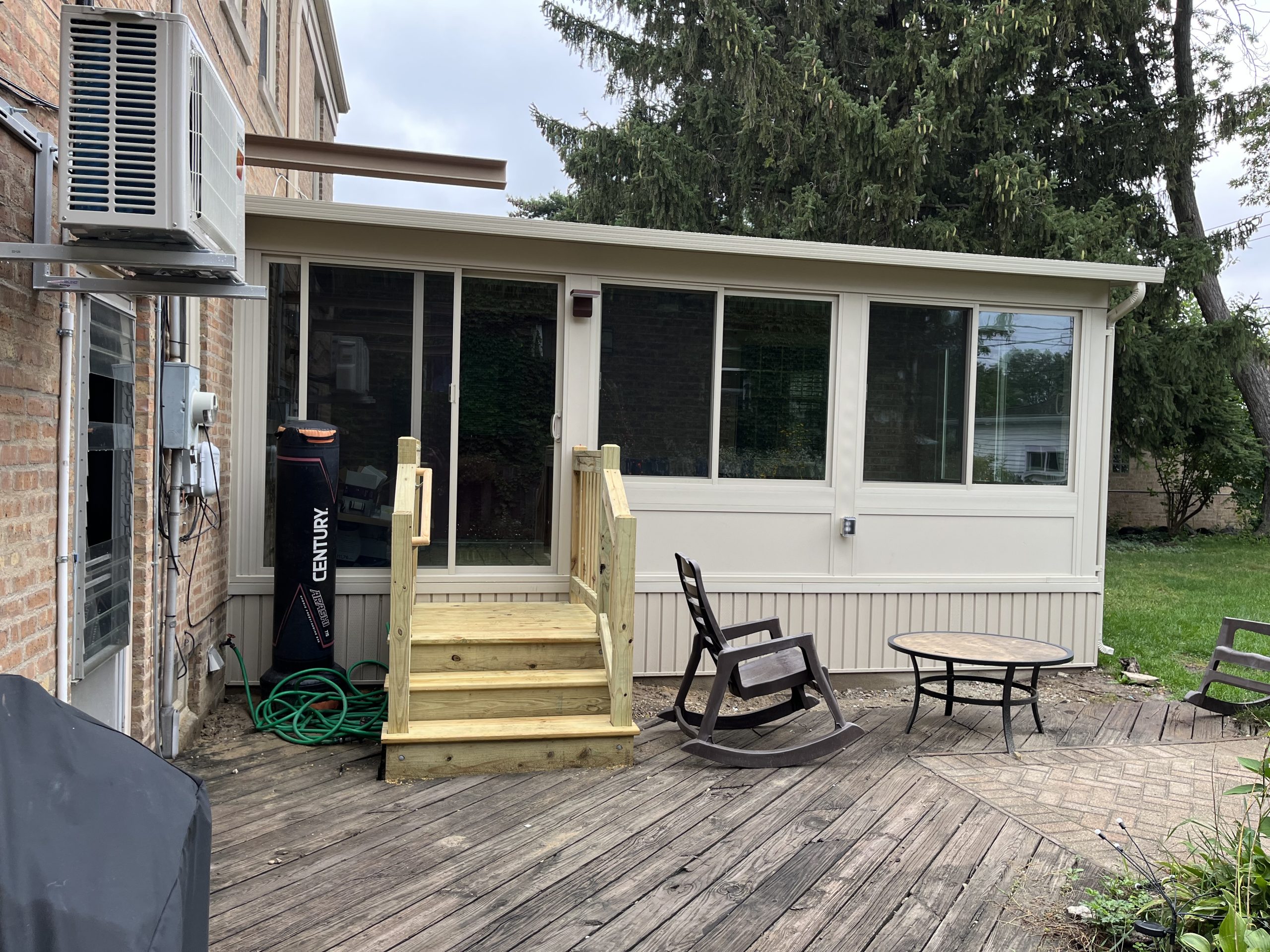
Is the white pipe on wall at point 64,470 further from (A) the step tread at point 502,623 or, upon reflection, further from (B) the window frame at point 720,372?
(B) the window frame at point 720,372

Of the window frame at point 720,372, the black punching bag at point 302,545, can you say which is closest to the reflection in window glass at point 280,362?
the black punching bag at point 302,545

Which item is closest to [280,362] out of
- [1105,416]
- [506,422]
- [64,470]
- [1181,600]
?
[506,422]

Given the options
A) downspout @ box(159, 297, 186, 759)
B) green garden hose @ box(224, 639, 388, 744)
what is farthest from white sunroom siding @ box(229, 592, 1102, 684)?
downspout @ box(159, 297, 186, 759)

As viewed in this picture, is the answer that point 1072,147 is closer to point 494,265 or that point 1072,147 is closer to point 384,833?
point 494,265

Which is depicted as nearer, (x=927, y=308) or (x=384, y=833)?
(x=384, y=833)

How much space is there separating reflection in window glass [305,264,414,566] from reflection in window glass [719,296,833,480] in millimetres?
1892

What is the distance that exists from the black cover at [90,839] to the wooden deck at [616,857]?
1317 mm

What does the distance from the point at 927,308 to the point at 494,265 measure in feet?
8.88

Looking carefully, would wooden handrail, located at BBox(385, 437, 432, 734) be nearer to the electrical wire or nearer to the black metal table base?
the electrical wire

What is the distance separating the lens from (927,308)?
593 cm

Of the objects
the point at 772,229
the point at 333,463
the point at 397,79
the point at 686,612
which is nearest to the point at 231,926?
the point at 333,463

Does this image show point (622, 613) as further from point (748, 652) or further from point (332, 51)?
point (332, 51)

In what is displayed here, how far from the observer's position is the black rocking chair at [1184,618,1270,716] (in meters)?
5.04

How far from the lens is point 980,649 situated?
15.9ft
